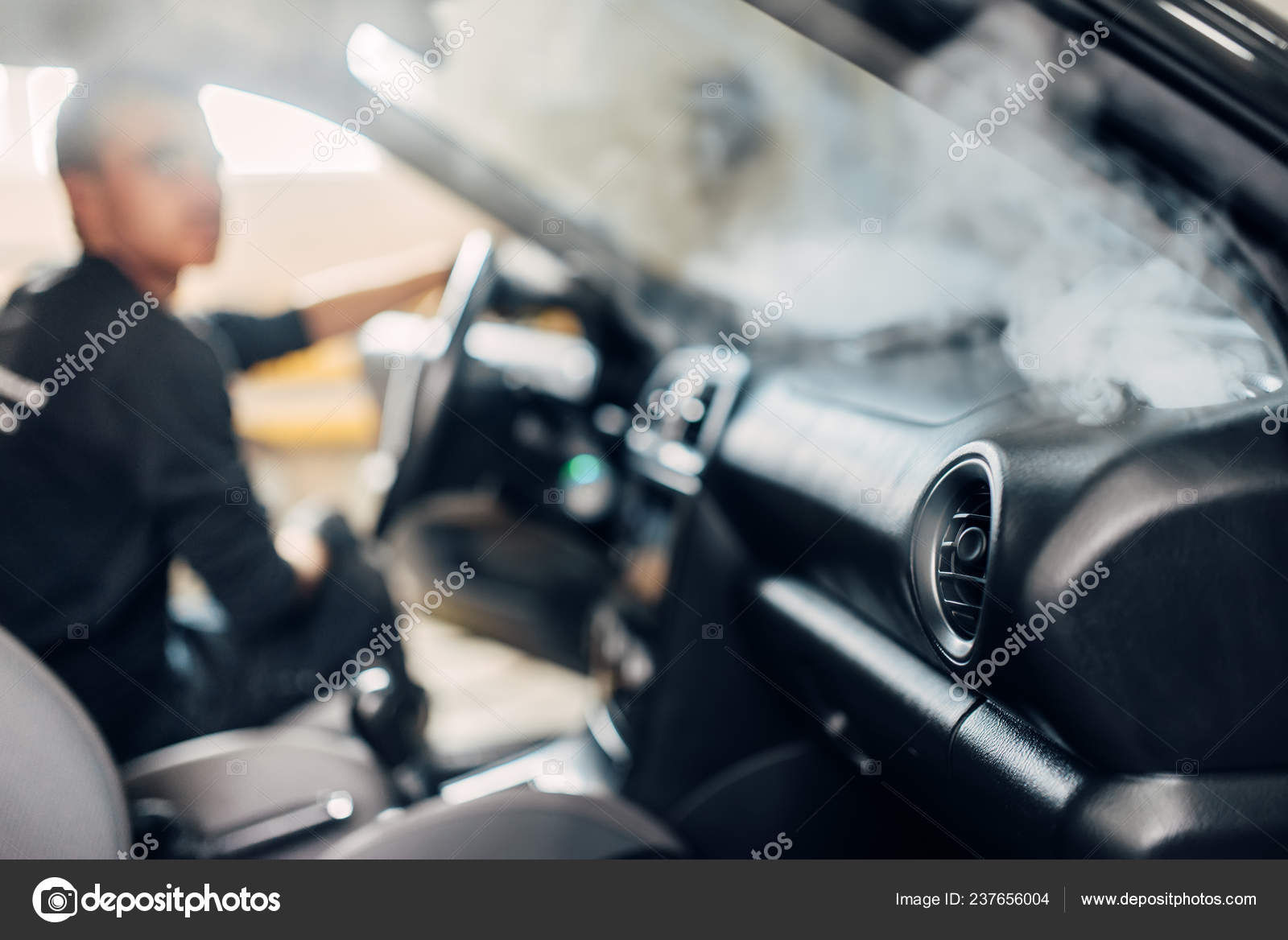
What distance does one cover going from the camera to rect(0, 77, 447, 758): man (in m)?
0.96

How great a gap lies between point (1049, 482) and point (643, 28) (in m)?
1.34

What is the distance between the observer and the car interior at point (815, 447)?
0.57 meters

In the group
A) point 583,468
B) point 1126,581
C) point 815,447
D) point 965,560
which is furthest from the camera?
point 583,468

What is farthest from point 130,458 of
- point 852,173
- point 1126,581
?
point 852,173

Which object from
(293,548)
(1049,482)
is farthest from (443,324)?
(1049,482)

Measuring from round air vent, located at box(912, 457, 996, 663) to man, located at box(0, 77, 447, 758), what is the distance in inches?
30.3

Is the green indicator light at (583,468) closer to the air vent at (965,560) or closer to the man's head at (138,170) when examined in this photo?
the man's head at (138,170)

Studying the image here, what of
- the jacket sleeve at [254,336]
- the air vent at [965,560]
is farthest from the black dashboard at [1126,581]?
the jacket sleeve at [254,336]

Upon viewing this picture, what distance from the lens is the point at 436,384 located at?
1.38 m

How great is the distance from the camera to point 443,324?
53.5 inches

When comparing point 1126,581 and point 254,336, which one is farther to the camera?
point 254,336

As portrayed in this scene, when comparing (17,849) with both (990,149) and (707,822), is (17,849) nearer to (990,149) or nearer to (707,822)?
(707,822)
